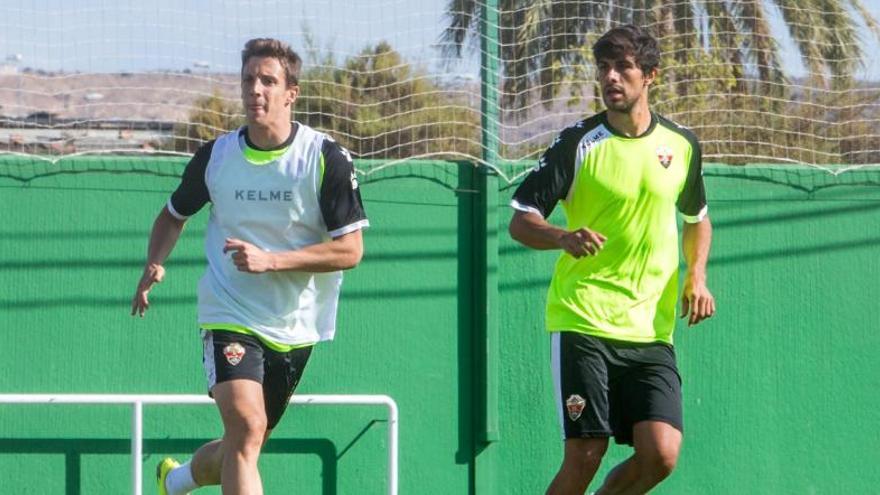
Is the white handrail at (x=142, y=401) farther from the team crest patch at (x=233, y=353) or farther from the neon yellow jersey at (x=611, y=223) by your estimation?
the neon yellow jersey at (x=611, y=223)

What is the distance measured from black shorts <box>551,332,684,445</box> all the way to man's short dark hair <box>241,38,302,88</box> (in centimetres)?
151

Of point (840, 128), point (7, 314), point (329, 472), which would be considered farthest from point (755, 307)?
point (7, 314)

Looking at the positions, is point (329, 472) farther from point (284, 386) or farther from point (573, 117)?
point (573, 117)

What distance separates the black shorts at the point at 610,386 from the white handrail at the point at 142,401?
121 centimetres

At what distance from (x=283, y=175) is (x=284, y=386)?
2.81 ft

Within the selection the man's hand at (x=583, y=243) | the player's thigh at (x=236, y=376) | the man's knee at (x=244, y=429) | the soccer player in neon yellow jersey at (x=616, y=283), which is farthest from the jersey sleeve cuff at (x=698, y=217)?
the man's knee at (x=244, y=429)

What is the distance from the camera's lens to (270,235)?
19.5ft

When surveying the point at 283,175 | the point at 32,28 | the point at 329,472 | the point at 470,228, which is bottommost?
the point at 329,472

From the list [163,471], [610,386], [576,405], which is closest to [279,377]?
[163,471]

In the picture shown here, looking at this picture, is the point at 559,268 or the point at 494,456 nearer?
the point at 559,268

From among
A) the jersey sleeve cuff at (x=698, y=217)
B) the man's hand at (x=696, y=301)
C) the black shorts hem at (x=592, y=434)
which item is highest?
the jersey sleeve cuff at (x=698, y=217)

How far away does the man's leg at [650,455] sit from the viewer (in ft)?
19.5

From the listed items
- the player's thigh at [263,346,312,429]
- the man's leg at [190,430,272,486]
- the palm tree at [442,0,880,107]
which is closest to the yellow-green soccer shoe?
the man's leg at [190,430,272,486]

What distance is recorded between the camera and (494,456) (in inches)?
290
